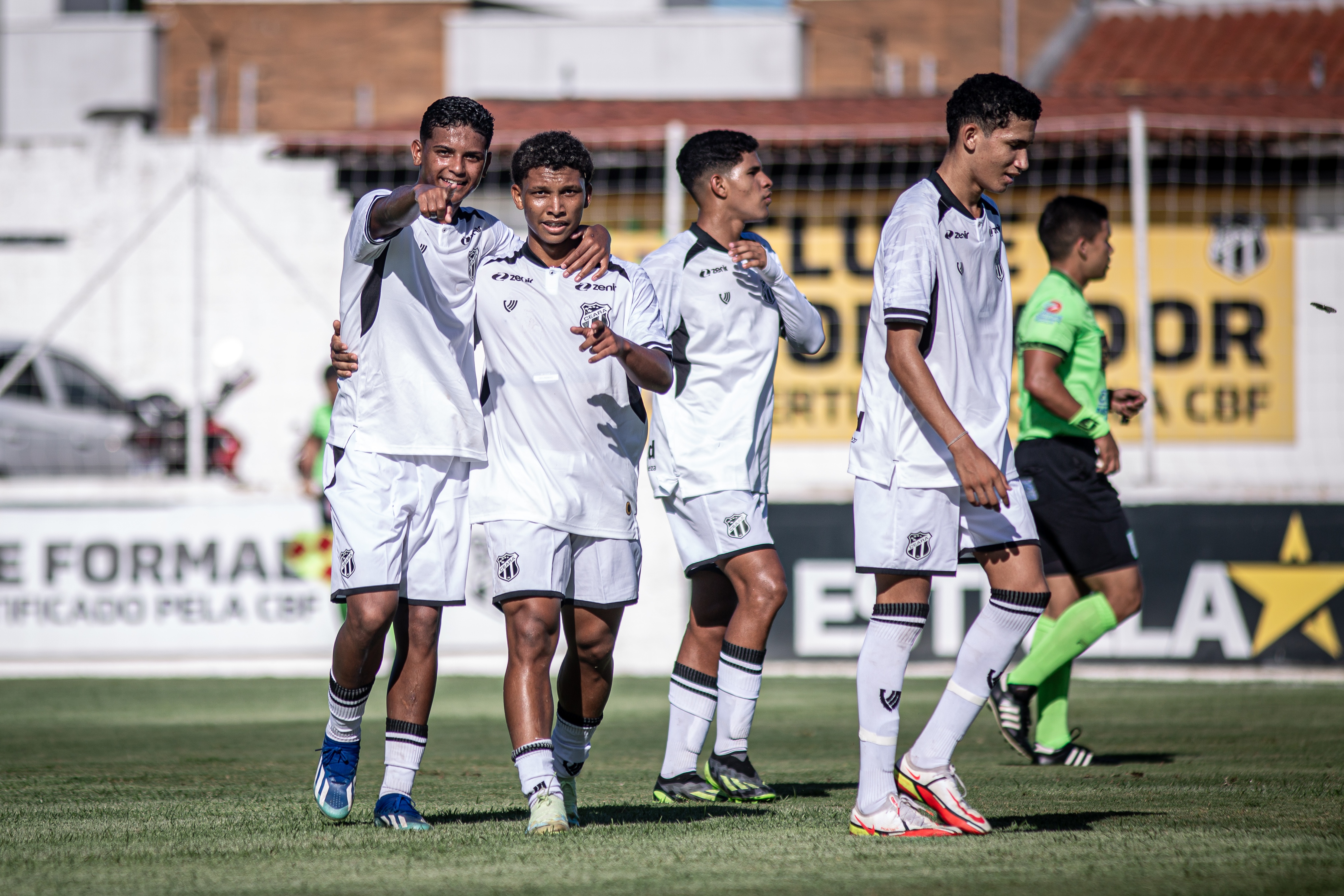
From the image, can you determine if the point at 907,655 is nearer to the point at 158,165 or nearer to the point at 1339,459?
the point at 1339,459

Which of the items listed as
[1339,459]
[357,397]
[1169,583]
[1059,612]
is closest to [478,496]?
[357,397]

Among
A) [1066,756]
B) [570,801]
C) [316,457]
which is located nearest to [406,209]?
[570,801]

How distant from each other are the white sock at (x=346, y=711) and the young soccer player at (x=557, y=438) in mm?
473

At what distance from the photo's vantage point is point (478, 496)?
15.9 ft

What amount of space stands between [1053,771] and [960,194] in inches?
102

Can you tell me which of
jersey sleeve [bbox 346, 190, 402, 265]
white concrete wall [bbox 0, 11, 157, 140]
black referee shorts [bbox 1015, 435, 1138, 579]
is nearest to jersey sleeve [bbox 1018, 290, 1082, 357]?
black referee shorts [bbox 1015, 435, 1138, 579]

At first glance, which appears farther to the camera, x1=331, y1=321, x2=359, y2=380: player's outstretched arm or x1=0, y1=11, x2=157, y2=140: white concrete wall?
x1=0, y1=11, x2=157, y2=140: white concrete wall

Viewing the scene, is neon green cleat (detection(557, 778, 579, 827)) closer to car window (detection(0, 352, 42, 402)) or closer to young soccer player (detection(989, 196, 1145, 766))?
young soccer player (detection(989, 196, 1145, 766))

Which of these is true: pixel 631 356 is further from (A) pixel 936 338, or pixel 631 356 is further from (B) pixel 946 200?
(B) pixel 946 200

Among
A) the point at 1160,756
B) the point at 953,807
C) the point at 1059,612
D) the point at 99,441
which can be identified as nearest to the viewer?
the point at 953,807

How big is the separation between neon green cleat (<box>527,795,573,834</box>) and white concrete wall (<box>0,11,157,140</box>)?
23.5m

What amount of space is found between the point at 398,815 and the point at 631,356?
1.53m

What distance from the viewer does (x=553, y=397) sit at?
4.79 meters

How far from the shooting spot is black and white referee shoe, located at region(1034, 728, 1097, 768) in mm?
6453
